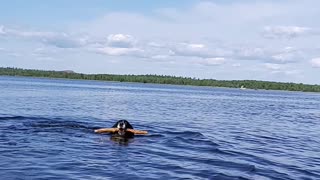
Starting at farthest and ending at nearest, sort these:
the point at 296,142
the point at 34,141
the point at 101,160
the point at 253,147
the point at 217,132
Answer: the point at 217,132 → the point at 296,142 → the point at 253,147 → the point at 34,141 → the point at 101,160

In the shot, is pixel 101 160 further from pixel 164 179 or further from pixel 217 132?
pixel 217 132

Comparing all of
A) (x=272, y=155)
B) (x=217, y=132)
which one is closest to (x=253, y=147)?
(x=272, y=155)

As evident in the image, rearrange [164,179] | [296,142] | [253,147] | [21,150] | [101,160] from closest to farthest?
[164,179], [101,160], [21,150], [253,147], [296,142]

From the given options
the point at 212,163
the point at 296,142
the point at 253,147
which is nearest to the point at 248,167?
the point at 212,163

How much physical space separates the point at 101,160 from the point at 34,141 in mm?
5351

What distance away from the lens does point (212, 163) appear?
1967cm

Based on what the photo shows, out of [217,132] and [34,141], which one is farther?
[217,132]

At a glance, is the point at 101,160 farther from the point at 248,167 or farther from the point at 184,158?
the point at 248,167

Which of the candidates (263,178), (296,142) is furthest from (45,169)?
(296,142)

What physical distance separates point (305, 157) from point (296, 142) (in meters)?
6.13

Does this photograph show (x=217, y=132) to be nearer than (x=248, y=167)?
No

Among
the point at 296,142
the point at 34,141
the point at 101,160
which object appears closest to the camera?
the point at 101,160

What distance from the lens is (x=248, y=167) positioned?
1916 cm

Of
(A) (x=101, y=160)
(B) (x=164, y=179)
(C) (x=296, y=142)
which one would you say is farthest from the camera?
(C) (x=296, y=142)
